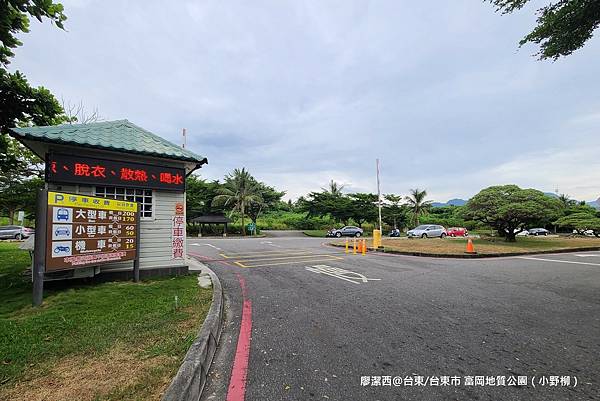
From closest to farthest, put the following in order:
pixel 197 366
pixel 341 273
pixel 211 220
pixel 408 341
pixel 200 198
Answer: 1. pixel 197 366
2. pixel 408 341
3. pixel 341 273
4. pixel 211 220
5. pixel 200 198

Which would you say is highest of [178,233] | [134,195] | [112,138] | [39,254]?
[112,138]

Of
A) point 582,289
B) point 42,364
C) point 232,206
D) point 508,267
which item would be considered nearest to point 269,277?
point 42,364

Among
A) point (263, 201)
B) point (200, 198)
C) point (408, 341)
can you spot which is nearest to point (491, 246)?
point (408, 341)

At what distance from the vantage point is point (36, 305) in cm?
455

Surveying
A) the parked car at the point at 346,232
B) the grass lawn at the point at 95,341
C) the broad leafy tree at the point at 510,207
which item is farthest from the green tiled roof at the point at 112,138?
the parked car at the point at 346,232

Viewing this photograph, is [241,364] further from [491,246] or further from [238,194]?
[238,194]

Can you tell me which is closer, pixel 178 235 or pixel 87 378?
pixel 87 378

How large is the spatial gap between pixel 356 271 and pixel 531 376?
5.89 m

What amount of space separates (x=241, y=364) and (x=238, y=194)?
3357 centimetres

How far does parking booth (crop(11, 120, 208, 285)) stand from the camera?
5062 mm

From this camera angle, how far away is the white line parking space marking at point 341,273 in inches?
287

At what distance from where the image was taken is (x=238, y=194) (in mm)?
35625

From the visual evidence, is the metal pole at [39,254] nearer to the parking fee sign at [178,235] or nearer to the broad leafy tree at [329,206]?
the parking fee sign at [178,235]

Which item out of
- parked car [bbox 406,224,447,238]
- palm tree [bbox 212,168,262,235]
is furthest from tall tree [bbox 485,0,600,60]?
palm tree [bbox 212,168,262,235]
